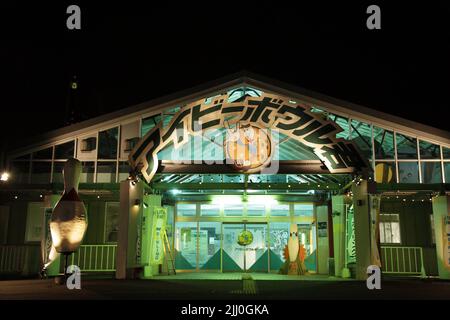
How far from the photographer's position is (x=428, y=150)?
1437 centimetres

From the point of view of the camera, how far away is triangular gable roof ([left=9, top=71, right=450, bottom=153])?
557 inches

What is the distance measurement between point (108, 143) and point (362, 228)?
824 cm

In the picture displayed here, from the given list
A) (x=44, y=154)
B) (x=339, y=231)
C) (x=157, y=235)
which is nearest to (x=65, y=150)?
(x=44, y=154)

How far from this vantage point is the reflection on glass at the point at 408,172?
47.2ft

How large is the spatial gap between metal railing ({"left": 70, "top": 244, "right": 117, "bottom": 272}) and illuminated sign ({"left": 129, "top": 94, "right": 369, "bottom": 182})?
3.90 metres

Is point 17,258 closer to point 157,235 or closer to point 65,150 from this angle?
point 65,150

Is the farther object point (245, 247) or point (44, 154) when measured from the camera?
point (245, 247)

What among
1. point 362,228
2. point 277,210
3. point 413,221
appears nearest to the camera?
point 362,228

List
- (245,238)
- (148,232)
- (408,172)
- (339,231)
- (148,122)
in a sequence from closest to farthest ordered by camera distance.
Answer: (408,172), (148,122), (148,232), (339,231), (245,238)

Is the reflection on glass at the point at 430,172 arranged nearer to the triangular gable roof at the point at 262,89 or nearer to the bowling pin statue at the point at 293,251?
the triangular gable roof at the point at 262,89

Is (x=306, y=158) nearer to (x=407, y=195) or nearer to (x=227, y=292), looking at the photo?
(x=407, y=195)

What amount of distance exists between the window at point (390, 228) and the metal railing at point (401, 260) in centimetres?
106

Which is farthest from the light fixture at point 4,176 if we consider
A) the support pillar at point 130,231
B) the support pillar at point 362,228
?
the support pillar at point 362,228

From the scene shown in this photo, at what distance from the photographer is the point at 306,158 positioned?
1461cm
